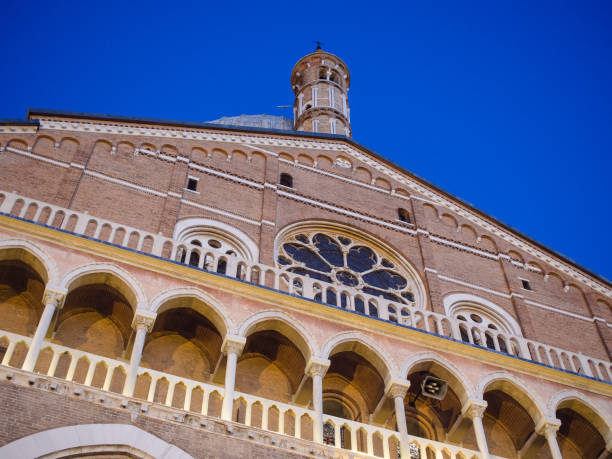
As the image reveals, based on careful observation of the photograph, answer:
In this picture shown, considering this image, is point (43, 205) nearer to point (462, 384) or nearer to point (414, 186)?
point (462, 384)

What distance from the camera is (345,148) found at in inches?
851

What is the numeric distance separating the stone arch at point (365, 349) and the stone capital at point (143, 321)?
2897mm

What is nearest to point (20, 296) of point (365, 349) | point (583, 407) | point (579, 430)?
point (365, 349)

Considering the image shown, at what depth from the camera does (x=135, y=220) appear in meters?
16.3

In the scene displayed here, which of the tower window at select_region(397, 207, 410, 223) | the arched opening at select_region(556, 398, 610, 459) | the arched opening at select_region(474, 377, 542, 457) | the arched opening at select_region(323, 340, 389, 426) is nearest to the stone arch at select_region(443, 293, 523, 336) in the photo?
the tower window at select_region(397, 207, 410, 223)

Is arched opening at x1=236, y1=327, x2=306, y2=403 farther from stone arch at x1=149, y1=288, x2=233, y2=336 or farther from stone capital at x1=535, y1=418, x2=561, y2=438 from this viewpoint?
stone capital at x1=535, y1=418, x2=561, y2=438

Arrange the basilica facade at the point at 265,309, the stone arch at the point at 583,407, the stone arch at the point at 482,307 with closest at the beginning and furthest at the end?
the basilica facade at the point at 265,309, the stone arch at the point at 583,407, the stone arch at the point at 482,307

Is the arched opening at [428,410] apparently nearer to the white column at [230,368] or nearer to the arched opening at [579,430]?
the arched opening at [579,430]

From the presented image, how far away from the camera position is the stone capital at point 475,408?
13.6 meters

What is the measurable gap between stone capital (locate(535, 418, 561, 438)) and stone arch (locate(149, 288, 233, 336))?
18.5ft

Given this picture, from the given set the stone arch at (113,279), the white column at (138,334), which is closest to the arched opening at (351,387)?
the white column at (138,334)

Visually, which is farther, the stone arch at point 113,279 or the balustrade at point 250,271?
the balustrade at point 250,271

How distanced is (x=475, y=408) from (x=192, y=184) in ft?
26.5

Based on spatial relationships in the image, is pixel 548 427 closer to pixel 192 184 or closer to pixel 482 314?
pixel 482 314
